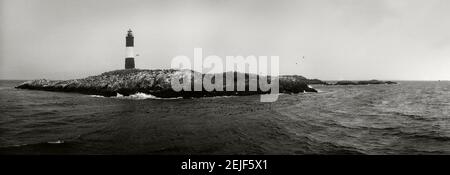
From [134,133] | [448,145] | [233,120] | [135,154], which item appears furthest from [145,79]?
[448,145]

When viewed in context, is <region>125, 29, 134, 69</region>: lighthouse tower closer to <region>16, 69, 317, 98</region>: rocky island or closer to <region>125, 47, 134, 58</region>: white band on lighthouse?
<region>125, 47, 134, 58</region>: white band on lighthouse

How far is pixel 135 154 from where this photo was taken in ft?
33.3

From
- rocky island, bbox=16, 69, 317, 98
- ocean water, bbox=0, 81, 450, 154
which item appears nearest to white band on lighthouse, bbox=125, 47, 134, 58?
rocky island, bbox=16, 69, 317, 98

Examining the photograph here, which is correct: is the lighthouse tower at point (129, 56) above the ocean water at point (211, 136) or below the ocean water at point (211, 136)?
above

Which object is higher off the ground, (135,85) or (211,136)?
(135,85)

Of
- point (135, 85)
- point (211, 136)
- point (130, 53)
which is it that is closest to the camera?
point (211, 136)

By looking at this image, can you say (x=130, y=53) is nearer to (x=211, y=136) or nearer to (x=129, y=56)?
(x=129, y=56)

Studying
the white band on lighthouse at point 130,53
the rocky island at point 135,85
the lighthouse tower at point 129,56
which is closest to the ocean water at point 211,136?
the rocky island at point 135,85

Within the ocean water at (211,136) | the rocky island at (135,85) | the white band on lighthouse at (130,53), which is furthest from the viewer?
the white band on lighthouse at (130,53)

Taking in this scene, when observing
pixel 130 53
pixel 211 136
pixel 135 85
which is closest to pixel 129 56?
pixel 130 53

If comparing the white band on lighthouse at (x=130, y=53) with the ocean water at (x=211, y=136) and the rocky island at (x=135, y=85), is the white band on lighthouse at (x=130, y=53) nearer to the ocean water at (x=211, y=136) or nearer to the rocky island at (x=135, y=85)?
the rocky island at (x=135, y=85)

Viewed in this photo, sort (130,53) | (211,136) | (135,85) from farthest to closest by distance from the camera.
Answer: (130,53) → (135,85) → (211,136)
